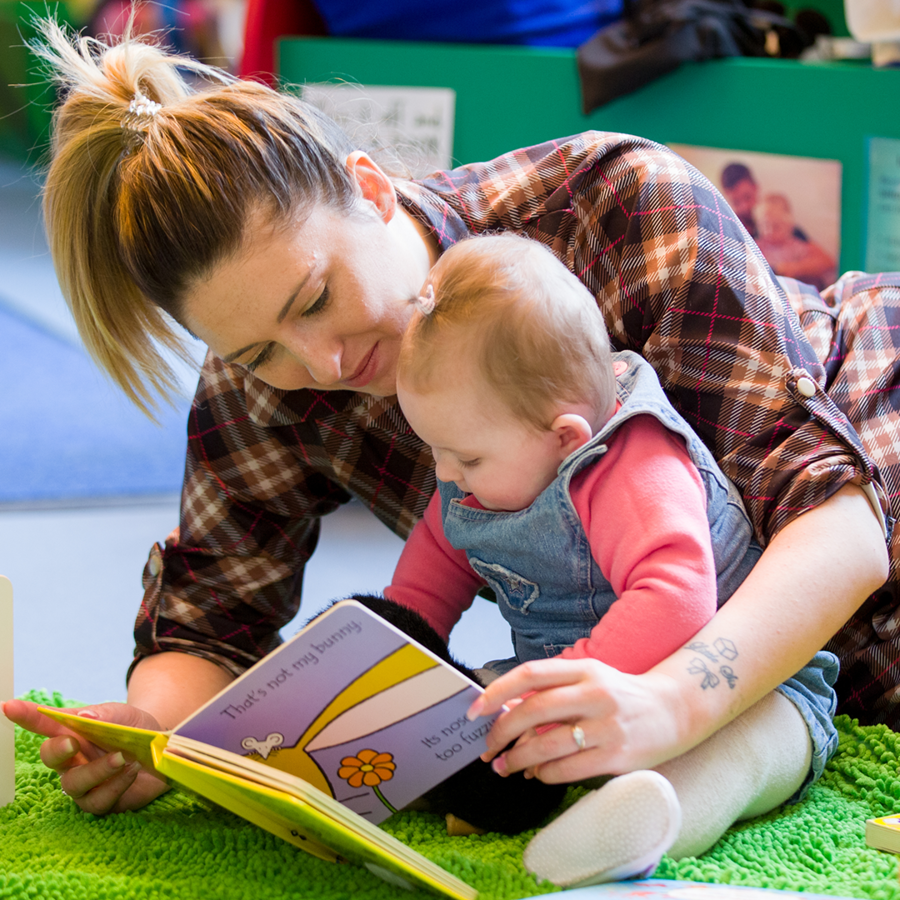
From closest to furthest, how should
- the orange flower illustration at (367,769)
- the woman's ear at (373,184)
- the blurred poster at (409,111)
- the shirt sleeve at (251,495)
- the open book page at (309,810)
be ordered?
the open book page at (309,810)
the orange flower illustration at (367,769)
the woman's ear at (373,184)
the shirt sleeve at (251,495)
the blurred poster at (409,111)

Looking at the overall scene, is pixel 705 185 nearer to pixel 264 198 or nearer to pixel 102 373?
pixel 264 198

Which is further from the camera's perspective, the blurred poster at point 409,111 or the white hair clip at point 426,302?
the blurred poster at point 409,111

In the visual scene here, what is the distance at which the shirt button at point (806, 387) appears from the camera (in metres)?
0.87

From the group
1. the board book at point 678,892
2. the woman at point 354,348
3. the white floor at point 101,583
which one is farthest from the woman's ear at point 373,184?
the white floor at point 101,583

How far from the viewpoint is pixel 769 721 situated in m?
0.82

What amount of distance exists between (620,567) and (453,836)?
9.9 inches

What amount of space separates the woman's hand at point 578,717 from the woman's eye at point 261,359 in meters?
0.39

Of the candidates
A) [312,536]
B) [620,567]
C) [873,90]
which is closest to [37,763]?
[312,536]

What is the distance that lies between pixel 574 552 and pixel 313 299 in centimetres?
30

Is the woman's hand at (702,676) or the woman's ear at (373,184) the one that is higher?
the woman's ear at (373,184)

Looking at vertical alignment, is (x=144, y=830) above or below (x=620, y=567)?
below

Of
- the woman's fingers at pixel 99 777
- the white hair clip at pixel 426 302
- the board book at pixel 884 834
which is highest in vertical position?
the white hair clip at pixel 426 302

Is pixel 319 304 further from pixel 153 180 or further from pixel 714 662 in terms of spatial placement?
pixel 714 662

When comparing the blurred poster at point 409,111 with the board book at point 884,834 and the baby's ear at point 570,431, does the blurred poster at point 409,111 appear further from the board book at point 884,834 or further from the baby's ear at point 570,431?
the board book at point 884,834
